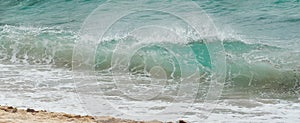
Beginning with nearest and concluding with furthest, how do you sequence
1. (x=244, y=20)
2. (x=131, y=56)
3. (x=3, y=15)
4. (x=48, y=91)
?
(x=48, y=91) → (x=131, y=56) → (x=244, y=20) → (x=3, y=15)

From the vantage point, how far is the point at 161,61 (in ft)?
35.7

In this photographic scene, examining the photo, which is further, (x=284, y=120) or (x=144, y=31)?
(x=144, y=31)

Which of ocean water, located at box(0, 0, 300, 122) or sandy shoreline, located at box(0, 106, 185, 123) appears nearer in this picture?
sandy shoreline, located at box(0, 106, 185, 123)

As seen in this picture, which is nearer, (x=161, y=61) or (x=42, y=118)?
(x=42, y=118)

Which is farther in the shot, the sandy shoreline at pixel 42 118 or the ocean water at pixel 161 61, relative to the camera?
the ocean water at pixel 161 61

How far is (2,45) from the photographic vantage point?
13.6 meters

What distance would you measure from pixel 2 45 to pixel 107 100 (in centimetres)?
664

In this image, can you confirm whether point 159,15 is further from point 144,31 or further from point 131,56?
point 131,56

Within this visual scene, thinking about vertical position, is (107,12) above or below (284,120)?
above

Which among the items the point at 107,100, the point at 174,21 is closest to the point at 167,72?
the point at 107,100

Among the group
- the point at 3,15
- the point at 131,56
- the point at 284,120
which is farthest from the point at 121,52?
the point at 3,15

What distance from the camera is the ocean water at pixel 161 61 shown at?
7.43m

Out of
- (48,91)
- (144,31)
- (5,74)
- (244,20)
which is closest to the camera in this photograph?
(48,91)

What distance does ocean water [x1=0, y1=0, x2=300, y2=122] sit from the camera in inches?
293
